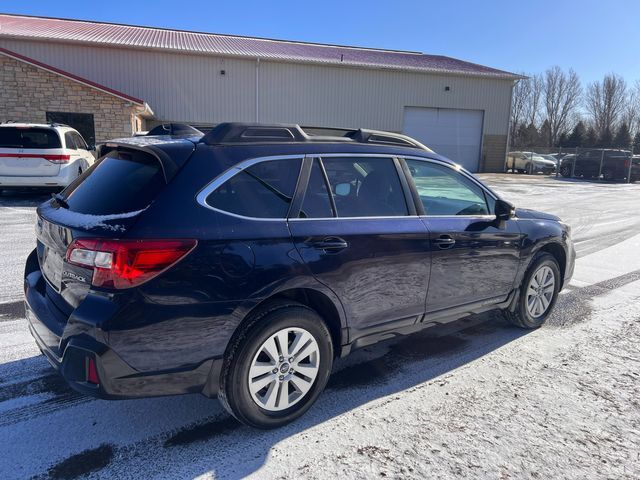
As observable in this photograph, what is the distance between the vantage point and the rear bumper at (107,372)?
2.50m

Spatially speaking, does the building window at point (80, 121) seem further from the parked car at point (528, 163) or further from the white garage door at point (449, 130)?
the parked car at point (528, 163)

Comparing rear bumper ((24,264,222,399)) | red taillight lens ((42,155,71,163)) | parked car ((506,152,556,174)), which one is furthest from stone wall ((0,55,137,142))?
parked car ((506,152,556,174))

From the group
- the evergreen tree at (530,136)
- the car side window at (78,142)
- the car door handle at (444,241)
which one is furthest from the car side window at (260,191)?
the evergreen tree at (530,136)

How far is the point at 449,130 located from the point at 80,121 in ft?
68.9

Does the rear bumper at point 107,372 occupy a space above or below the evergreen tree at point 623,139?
below

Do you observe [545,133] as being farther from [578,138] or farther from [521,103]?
[578,138]

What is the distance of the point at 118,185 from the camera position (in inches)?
115

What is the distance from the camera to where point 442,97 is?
3031cm

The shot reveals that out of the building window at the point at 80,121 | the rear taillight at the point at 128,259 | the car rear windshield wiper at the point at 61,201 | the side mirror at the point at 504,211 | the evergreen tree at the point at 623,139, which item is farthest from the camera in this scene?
the evergreen tree at the point at 623,139

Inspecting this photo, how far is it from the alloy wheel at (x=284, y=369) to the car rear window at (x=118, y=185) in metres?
1.08

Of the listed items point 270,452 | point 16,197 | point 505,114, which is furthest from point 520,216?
point 505,114

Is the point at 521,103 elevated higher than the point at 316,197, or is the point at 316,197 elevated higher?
the point at 521,103

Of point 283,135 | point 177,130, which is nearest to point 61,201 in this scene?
point 177,130

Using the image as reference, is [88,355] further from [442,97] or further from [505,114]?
[505,114]
